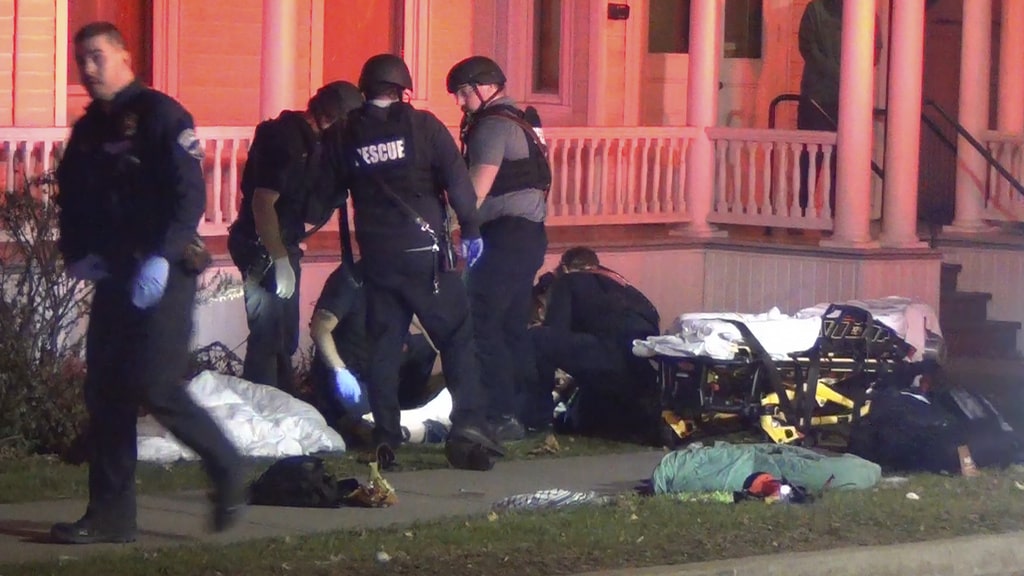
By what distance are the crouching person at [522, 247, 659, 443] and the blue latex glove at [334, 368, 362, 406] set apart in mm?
1048

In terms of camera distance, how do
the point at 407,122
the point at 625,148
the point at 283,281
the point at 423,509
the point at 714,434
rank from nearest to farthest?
the point at 423,509 < the point at 407,122 < the point at 283,281 < the point at 714,434 < the point at 625,148

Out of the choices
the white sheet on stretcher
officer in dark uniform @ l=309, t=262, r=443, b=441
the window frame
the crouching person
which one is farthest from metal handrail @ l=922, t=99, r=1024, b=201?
officer in dark uniform @ l=309, t=262, r=443, b=441

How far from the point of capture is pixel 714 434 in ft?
33.0

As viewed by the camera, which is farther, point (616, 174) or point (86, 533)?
point (616, 174)

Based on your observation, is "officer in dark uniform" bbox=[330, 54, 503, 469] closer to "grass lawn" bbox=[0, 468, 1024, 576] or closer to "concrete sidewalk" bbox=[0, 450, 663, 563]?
"concrete sidewalk" bbox=[0, 450, 663, 563]

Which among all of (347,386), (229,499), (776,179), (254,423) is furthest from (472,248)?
(776,179)

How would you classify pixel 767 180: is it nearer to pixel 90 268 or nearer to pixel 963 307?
pixel 963 307

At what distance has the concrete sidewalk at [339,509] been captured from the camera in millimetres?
7172

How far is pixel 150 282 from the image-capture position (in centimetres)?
656

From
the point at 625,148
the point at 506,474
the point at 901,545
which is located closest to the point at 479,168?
the point at 506,474

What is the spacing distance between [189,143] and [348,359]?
11.2ft

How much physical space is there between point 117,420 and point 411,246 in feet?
7.34

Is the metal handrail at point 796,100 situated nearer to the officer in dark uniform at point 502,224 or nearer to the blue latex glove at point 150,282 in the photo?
the officer in dark uniform at point 502,224

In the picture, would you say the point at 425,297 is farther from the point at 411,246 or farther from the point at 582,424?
the point at 582,424
